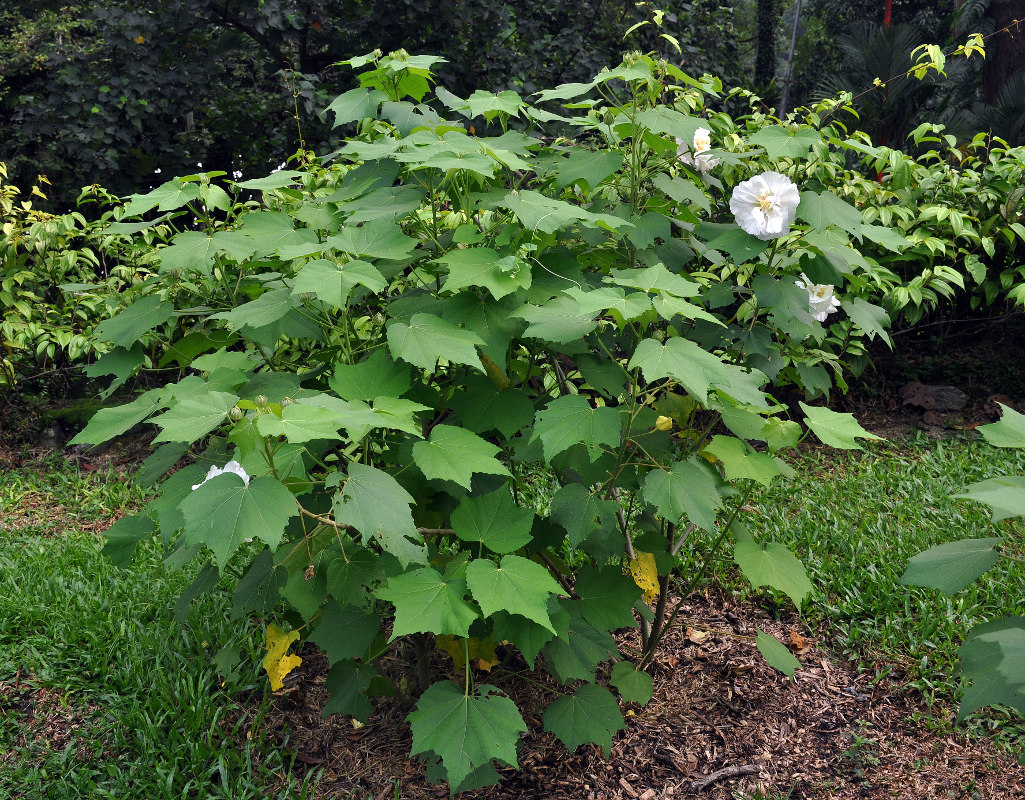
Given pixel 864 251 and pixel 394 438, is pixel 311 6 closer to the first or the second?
pixel 864 251

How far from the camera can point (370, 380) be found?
183cm

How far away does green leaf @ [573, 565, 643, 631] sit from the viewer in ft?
7.01

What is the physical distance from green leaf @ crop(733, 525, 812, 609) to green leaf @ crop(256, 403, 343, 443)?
125 cm

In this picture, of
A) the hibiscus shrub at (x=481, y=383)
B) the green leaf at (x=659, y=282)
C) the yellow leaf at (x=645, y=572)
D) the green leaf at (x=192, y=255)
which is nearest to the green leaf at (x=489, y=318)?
the hibiscus shrub at (x=481, y=383)

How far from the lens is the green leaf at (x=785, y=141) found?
2010 millimetres

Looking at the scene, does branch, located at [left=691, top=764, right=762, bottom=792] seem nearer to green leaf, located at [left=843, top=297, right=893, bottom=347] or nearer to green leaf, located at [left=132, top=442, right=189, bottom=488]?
green leaf, located at [left=843, top=297, right=893, bottom=347]

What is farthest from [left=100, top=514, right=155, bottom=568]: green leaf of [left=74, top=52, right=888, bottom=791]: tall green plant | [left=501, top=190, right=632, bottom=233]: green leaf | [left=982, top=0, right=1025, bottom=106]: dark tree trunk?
[left=982, top=0, right=1025, bottom=106]: dark tree trunk

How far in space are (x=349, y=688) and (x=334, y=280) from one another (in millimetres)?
1122

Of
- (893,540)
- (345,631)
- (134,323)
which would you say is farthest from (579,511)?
(893,540)

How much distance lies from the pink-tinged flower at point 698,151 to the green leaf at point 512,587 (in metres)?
1.20

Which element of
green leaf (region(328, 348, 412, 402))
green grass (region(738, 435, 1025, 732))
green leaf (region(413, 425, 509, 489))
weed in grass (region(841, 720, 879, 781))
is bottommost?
green grass (region(738, 435, 1025, 732))

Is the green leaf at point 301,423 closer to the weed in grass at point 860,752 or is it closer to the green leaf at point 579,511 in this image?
the green leaf at point 579,511

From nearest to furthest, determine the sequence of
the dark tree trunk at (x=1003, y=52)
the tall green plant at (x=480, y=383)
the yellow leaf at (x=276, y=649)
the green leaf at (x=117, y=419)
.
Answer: the tall green plant at (x=480, y=383)
the green leaf at (x=117, y=419)
the yellow leaf at (x=276, y=649)
the dark tree trunk at (x=1003, y=52)

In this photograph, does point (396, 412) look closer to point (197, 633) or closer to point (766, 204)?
point (766, 204)
